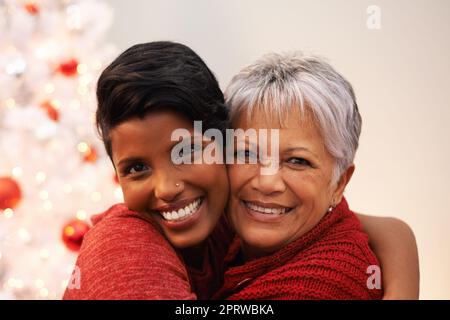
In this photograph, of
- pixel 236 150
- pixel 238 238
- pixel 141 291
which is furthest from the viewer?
pixel 238 238

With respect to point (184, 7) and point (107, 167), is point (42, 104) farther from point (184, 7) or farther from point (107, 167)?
point (184, 7)

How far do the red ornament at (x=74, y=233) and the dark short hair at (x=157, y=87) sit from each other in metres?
1.25

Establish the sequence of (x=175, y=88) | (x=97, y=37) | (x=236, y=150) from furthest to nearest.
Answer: (x=97, y=37) < (x=236, y=150) < (x=175, y=88)

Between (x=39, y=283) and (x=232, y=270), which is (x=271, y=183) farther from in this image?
(x=39, y=283)

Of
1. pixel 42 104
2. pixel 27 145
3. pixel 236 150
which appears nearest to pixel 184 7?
pixel 42 104

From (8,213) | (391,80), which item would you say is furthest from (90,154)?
(391,80)

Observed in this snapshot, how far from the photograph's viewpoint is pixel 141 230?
3.40ft

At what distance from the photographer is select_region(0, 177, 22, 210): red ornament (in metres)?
2.21

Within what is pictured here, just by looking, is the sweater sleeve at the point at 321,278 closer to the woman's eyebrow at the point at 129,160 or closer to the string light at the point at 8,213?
the woman's eyebrow at the point at 129,160

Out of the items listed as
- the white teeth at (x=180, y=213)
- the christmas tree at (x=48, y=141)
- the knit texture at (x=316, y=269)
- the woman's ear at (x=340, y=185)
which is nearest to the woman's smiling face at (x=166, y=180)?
the white teeth at (x=180, y=213)

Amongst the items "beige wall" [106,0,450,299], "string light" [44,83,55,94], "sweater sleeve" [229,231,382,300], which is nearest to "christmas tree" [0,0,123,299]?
"string light" [44,83,55,94]

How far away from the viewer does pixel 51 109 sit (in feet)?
7.25

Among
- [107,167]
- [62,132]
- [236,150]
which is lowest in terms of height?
[107,167]

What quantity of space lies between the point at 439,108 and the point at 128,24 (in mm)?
1281
